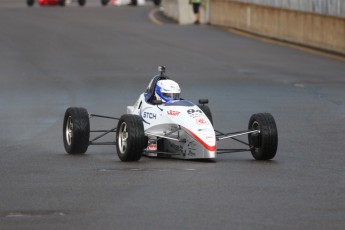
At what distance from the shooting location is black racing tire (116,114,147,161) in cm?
1664

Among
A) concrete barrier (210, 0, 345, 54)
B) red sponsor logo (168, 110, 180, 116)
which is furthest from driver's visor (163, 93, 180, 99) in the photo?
concrete barrier (210, 0, 345, 54)

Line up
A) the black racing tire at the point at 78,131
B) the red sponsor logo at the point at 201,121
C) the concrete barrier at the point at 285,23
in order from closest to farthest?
the red sponsor logo at the point at 201,121 < the black racing tire at the point at 78,131 < the concrete barrier at the point at 285,23

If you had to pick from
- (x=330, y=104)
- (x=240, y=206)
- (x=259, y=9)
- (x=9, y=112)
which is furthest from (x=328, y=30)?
(x=240, y=206)

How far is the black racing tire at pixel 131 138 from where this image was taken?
54.6ft

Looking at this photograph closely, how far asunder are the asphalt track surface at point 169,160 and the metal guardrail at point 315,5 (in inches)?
58.9

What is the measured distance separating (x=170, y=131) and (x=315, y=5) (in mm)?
25943

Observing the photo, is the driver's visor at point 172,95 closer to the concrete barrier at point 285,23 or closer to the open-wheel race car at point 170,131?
the open-wheel race car at point 170,131

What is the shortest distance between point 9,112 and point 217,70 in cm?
1245

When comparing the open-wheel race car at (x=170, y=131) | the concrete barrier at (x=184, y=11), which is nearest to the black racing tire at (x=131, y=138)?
the open-wheel race car at (x=170, y=131)

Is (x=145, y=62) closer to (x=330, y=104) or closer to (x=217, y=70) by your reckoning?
(x=217, y=70)

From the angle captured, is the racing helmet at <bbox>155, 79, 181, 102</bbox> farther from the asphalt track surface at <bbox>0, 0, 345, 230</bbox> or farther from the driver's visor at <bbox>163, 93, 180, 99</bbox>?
the asphalt track surface at <bbox>0, 0, 345, 230</bbox>

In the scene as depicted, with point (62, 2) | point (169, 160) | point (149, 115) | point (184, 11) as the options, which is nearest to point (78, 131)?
point (149, 115)

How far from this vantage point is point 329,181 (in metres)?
15.2

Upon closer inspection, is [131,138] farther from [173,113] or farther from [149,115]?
[149,115]
